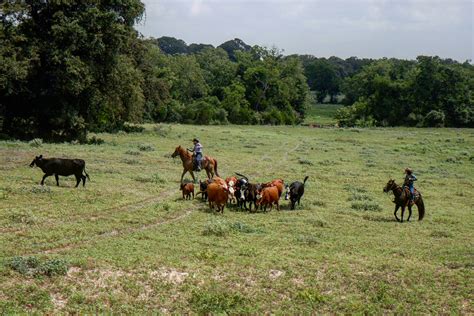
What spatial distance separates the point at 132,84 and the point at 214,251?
96.5 ft

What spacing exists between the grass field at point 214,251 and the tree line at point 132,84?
454 inches

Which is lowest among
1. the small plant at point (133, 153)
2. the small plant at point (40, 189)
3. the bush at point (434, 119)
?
the small plant at point (40, 189)

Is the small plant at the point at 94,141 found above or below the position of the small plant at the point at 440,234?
above

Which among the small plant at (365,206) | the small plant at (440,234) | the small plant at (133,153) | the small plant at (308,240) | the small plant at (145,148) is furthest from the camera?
the small plant at (145,148)

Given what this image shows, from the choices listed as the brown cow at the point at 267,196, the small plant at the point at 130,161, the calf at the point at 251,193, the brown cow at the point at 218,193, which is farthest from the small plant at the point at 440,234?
the small plant at the point at 130,161

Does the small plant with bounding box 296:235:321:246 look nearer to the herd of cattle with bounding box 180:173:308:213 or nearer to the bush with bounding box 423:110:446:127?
the herd of cattle with bounding box 180:173:308:213

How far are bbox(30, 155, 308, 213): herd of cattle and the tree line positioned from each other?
1451cm

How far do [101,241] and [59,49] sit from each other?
2495 centimetres

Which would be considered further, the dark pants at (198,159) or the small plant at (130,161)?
the small plant at (130,161)

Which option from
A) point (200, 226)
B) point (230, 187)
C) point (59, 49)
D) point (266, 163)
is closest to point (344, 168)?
point (266, 163)

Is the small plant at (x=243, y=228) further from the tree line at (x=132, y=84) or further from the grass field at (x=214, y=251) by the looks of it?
the tree line at (x=132, y=84)

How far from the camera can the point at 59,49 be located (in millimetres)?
34312

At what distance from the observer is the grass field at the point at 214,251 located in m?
10.3

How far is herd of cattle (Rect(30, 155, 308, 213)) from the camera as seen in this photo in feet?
57.7
